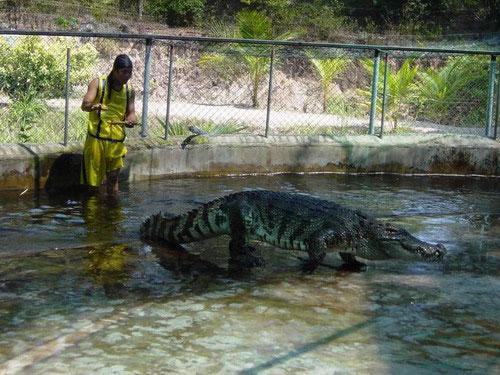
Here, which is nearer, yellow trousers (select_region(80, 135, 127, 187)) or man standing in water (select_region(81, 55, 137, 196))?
man standing in water (select_region(81, 55, 137, 196))

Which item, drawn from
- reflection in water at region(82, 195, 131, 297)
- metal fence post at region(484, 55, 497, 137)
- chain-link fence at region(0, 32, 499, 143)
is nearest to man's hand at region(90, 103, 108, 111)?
reflection in water at region(82, 195, 131, 297)

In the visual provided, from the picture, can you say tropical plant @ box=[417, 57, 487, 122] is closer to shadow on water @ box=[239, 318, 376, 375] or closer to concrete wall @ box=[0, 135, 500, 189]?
concrete wall @ box=[0, 135, 500, 189]

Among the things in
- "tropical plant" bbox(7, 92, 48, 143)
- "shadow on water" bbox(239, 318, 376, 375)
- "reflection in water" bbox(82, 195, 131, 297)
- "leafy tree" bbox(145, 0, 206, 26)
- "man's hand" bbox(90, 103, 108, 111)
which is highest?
"leafy tree" bbox(145, 0, 206, 26)

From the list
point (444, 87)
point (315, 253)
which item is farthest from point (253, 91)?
point (315, 253)

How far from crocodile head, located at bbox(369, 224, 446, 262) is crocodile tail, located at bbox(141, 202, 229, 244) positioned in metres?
1.25

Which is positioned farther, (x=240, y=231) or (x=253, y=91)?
(x=253, y=91)

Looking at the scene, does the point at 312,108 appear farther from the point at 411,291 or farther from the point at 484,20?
the point at 484,20

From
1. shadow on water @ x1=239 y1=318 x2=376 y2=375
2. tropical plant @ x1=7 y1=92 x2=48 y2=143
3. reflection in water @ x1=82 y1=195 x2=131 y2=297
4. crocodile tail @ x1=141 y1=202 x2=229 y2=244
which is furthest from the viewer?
tropical plant @ x1=7 y1=92 x2=48 y2=143

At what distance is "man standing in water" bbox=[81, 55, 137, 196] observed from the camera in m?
8.87

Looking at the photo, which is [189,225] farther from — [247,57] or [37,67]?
[247,57]

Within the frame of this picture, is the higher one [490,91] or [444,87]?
[444,87]

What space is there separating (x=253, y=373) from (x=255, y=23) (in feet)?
65.6

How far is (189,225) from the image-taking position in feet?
23.1

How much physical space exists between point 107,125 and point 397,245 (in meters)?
3.84
